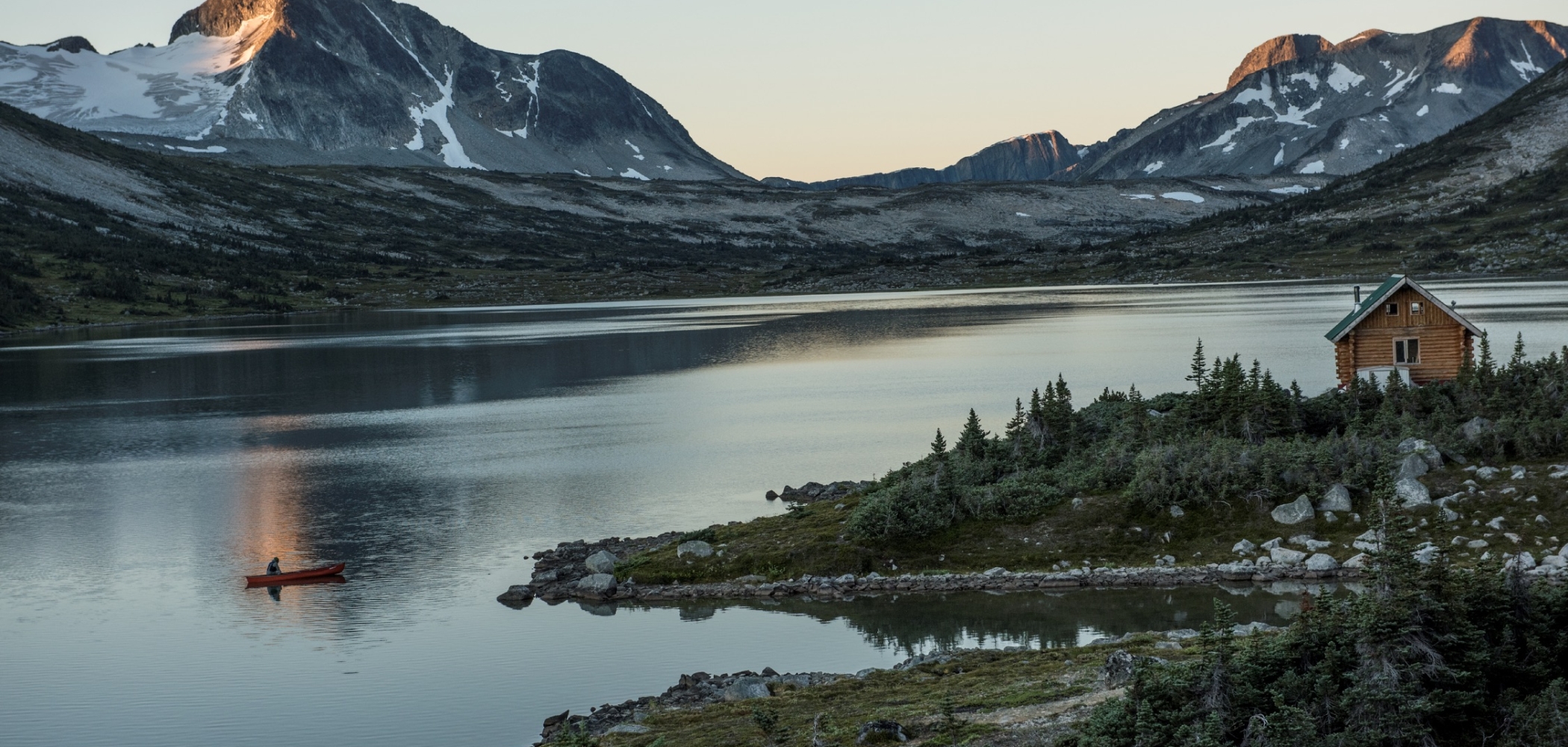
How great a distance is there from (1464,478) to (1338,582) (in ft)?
23.5

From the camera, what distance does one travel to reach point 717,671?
111ft

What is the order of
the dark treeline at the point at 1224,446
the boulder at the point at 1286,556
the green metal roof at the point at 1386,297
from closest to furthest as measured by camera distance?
1. the boulder at the point at 1286,556
2. the dark treeline at the point at 1224,446
3. the green metal roof at the point at 1386,297

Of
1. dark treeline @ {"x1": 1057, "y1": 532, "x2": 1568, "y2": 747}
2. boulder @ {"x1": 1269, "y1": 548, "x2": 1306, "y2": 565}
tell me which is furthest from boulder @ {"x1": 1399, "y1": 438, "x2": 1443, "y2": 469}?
dark treeline @ {"x1": 1057, "y1": 532, "x2": 1568, "y2": 747}

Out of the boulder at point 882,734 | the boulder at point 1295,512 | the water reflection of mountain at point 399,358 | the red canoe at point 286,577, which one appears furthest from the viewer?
the water reflection of mountain at point 399,358

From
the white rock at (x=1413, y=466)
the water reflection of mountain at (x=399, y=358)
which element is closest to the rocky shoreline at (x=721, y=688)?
the white rock at (x=1413, y=466)

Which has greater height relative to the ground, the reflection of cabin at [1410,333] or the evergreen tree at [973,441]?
the reflection of cabin at [1410,333]

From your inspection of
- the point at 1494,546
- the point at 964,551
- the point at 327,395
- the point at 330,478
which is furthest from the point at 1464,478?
the point at 327,395

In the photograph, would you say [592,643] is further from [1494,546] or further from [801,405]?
[801,405]

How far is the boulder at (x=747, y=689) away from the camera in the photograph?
29.5 m

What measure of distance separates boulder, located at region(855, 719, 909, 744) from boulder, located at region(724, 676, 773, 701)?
696 cm

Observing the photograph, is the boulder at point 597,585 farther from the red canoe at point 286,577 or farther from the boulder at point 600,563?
the red canoe at point 286,577

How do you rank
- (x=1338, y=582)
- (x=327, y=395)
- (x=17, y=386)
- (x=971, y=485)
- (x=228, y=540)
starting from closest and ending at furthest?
(x=1338, y=582)
(x=971, y=485)
(x=228, y=540)
(x=327, y=395)
(x=17, y=386)

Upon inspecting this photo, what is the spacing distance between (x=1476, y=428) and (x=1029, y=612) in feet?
57.4

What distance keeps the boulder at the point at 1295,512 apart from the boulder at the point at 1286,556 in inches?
71.3
